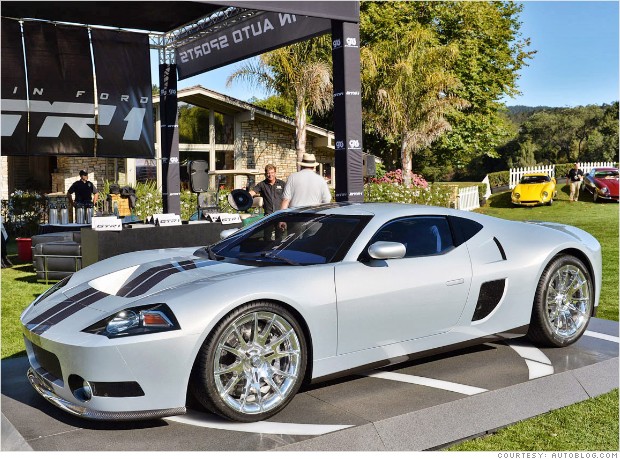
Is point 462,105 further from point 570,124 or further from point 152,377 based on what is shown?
point 570,124

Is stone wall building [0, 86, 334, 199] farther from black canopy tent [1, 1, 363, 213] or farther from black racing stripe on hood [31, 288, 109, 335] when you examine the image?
black racing stripe on hood [31, 288, 109, 335]

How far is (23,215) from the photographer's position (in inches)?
704

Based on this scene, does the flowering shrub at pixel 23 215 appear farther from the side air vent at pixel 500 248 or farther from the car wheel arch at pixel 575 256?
the car wheel arch at pixel 575 256

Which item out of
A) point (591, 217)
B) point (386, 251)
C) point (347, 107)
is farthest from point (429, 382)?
point (591, 217)

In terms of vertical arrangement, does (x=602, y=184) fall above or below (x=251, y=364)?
above

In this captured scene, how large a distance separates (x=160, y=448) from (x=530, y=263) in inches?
116

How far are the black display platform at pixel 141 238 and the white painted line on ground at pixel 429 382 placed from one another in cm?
508

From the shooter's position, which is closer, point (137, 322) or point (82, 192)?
point (137, 322)

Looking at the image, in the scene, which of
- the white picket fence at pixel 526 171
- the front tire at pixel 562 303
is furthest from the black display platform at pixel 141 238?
the white picket fence at pixel 526 171

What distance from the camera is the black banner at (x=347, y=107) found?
8.42 metres

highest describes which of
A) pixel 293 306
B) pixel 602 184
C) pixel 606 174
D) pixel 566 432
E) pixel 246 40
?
pixel 246 40

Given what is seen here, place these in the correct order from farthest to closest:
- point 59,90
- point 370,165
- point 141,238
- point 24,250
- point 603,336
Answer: point 370,165 < point 59,90 < point 24,250 < point 141,238 < point 603,336

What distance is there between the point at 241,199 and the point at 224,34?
10.8ft

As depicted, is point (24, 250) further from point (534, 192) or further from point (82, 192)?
point (534, 192)
